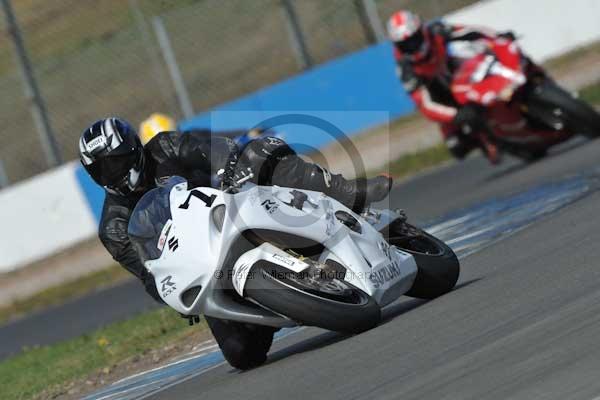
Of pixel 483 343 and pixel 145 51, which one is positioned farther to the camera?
pixel 145 51

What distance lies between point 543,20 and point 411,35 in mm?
4957

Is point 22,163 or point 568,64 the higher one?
point 22,163

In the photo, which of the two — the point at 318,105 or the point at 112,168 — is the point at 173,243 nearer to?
the point at 112,168

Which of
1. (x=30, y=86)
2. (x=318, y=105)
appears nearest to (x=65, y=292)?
(x=30, y=86)

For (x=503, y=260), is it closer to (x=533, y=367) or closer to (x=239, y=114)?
(x=533, y=367)

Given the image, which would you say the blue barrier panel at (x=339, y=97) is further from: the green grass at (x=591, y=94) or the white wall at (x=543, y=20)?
the green grass at (x=591, y=94)

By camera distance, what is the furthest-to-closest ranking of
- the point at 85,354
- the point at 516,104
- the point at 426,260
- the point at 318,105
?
the point at 318,105, the point at 516,104, the point at 85,354, the point at 426,260

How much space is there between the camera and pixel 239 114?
17.7 metres

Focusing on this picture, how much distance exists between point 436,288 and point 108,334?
15.4ft

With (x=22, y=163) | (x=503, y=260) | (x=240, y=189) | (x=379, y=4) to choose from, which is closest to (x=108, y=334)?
(x=503, y=260)

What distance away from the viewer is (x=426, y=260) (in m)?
7.42

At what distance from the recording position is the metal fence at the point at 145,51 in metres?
17.2

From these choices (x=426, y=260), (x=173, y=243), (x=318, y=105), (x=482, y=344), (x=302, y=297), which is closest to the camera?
(x=482, y=344)

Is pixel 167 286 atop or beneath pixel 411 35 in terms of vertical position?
atop
